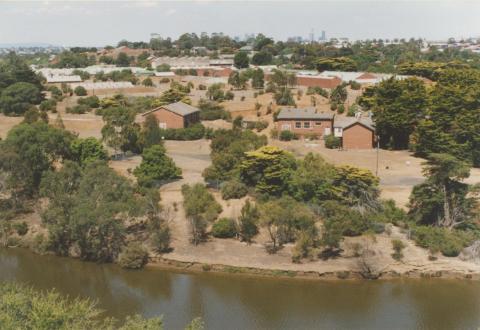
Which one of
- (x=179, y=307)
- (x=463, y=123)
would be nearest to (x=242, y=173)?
(x=179, y=307)

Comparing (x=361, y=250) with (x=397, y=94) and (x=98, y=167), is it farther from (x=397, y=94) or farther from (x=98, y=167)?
(x=397, y=94)

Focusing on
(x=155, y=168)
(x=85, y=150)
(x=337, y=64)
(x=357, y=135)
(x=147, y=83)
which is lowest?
(x=155, y=168)

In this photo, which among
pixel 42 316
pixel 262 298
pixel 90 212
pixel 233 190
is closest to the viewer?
pixel 42 316

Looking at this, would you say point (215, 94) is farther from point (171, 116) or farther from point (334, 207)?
point (334, 207)

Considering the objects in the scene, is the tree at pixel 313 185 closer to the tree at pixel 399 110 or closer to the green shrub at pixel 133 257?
the green shrub at pixel 133 257

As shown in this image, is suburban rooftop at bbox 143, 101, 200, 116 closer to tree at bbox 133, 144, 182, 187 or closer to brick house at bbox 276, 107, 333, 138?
brick house at bbox 276, 107, 333, 138

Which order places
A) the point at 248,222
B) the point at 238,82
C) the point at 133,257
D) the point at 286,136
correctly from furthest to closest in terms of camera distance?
the point at 238,82 → the point at 286,136 → the point at 248,222 → the point at 133,257

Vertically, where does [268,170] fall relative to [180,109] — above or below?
below

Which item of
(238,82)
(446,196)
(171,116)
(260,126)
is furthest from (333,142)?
(238,82)
